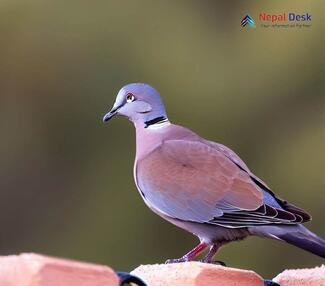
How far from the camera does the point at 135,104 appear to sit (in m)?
2.80

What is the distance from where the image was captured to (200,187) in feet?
8.55

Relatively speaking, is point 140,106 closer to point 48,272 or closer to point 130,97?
point 130,97

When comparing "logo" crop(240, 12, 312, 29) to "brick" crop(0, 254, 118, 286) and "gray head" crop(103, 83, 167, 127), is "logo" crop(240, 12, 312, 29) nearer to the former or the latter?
"gray head" crop(103, 83, 167, 127)

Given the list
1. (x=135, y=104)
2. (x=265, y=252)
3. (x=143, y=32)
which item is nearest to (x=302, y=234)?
(x=135, y=104)

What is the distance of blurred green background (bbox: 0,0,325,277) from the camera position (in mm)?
7039

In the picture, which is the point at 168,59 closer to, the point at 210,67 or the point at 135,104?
the point at 210,67

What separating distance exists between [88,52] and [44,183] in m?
1.07

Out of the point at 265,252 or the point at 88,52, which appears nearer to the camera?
the point at 265,252

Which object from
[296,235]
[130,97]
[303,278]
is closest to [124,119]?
[130,97]

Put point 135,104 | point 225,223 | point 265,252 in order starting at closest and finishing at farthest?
point 225,223, point 135,104, point 265,252

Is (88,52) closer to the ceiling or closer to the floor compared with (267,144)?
closer to the ceiling

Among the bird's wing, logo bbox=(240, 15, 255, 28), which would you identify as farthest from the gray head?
logo bbox=(240, 15, 255, 28)

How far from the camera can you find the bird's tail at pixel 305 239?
2131 mm

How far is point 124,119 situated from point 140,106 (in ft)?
16.1
